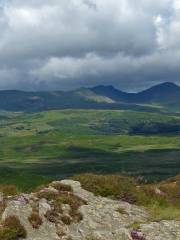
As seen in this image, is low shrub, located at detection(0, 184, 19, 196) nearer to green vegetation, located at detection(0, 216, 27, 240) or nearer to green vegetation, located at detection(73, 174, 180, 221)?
green vegetation, located at detection(73, 174, 180, 221)

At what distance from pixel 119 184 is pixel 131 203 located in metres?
1.85

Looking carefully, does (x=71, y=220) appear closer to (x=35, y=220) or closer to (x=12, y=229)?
(x=35, y=220)

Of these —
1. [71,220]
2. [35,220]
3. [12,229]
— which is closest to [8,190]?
[71,220]

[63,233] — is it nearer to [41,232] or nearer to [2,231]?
[41,232]

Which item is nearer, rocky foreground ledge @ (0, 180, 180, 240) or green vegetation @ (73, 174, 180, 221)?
rocky foreground ledge @ (0, 180, 180, 240)

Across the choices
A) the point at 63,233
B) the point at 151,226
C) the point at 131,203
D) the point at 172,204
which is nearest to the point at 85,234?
the point at 63,233

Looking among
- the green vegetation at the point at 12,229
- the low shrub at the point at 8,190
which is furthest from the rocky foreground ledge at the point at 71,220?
the low shrub at the point at 8,190

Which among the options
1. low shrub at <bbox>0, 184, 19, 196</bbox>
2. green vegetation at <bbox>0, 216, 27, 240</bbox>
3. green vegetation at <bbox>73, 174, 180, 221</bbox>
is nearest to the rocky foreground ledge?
green vegetation at <bbox>0, 216, 27, 240</bbox>

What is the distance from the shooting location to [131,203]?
32.0m

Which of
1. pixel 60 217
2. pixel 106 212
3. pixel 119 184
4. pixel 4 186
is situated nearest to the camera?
pixel 60 217

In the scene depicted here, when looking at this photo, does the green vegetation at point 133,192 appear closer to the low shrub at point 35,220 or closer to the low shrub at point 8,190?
the low shrub at point 8,190

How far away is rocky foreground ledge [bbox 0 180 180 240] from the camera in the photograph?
894 inches

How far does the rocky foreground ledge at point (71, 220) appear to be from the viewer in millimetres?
22703

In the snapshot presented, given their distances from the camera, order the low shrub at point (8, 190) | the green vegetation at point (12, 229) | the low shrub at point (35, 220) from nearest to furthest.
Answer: the green vegetation at point (12, 229), the low shrub at point (35, 220), the low shrub at point (8, 190)
